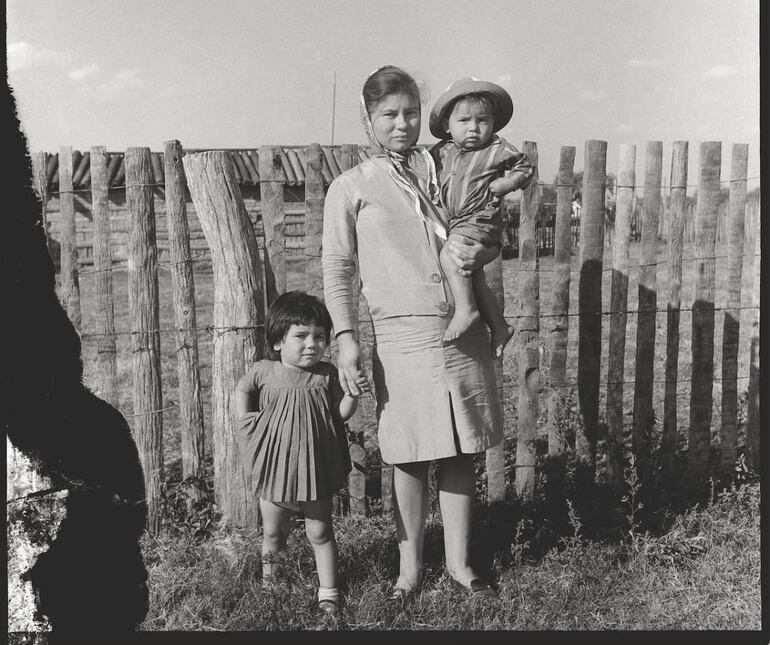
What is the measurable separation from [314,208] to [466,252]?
1.29 m

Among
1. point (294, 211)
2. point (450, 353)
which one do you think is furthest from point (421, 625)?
point (294, 211)

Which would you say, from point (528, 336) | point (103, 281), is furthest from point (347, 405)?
point (103, 281)

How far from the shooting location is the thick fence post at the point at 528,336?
14.8ft

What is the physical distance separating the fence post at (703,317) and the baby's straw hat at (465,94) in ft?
6.30

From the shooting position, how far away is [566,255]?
4.61 metres

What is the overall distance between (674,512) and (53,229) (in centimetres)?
1620

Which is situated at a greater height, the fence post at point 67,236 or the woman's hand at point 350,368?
the fence post at point 67,236

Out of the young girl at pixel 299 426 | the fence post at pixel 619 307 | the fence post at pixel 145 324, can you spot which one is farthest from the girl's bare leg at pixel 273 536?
the fence post at pixel 619 307

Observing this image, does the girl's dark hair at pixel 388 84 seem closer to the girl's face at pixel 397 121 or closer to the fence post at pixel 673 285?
the girl's face at pixel 397 121

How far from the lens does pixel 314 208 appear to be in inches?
169

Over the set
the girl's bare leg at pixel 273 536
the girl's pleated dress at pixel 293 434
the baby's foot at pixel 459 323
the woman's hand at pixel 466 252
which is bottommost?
the girl's bare leg at pixel 273 536

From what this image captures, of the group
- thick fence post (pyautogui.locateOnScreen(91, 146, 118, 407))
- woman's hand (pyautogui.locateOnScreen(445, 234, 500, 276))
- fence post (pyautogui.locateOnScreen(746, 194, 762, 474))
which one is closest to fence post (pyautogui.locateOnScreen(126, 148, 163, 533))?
thick fence post (pyautogui.locateOnScreen(91, 146, 118, 407))

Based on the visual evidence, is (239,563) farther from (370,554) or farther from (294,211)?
(294,211)

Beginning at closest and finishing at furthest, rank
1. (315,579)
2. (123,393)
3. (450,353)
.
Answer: (450,353) < (315,579) < (123,393)
